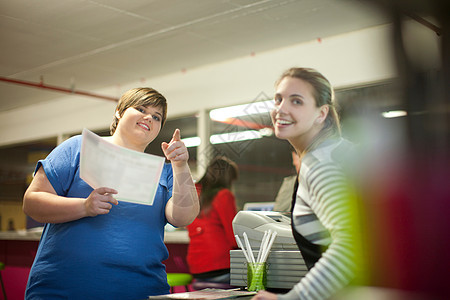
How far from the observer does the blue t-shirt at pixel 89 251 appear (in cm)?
147

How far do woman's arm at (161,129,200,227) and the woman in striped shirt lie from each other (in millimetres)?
409

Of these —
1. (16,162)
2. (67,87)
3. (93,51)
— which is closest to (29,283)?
(93,51)

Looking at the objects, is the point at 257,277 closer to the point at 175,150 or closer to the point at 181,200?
the point at 181,200

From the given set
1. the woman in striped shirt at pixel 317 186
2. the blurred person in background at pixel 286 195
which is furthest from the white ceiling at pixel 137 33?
the woman in striped shirt at pixel 317 186

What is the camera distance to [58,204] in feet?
4.71

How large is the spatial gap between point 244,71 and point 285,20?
3.42 feet

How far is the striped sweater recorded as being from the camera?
885 millimetres

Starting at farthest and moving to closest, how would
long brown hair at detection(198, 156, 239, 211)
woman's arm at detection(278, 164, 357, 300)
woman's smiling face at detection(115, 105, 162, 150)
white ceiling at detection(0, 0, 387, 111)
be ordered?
1. white ceiling at detection(0, 0, 387, 111)
2. long brown hair at detection(198, 156, 239, 211)
3. woman's smiling face at detection(115, 105, 162, 150)
4. woman's arm at detection(278, 164, 357, 300)

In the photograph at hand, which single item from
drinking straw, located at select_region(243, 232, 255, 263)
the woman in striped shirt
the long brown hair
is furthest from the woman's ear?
the long brown hair

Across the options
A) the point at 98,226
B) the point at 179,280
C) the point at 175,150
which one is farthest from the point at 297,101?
the point at 179,280

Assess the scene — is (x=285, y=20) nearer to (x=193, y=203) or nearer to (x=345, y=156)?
(x=193, y=203)

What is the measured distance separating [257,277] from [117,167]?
568 mm

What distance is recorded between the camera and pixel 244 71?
16.5 feet

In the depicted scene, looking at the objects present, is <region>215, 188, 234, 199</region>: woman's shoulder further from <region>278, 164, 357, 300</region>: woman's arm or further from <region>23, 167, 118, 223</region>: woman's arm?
<region>278, 164, 357, 300</region>: woman's arm
